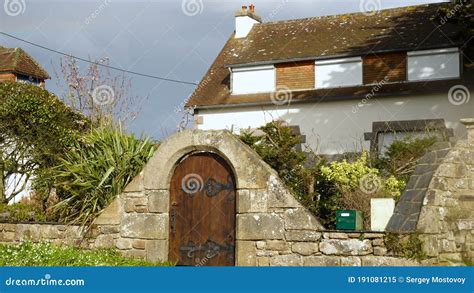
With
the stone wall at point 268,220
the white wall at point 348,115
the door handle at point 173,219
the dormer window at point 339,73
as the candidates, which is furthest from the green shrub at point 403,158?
the dormer window at point 339,73

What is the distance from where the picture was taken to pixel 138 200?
39.4 ft

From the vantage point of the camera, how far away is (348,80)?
2467 cm

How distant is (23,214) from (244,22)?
16.9 m

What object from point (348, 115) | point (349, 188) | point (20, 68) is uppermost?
point (20, 68)

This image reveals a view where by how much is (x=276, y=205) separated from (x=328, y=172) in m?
1.56

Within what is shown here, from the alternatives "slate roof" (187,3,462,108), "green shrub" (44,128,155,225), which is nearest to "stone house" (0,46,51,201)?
"slate roof" (187,3,462,108)

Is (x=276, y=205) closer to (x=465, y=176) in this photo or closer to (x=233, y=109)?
(x=465, y=176)

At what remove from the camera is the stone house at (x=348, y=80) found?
906 inches

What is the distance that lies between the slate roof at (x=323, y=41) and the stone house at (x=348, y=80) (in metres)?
0.04

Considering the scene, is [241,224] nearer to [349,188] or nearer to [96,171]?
[349,188]

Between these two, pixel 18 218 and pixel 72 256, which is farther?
pixel 18 218

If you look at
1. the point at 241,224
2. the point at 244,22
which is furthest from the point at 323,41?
the point at 241,224

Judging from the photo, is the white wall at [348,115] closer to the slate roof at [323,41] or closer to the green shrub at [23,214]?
the slate roof at [323,41]

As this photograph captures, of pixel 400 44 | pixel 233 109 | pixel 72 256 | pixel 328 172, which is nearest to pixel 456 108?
pixel 400 44
